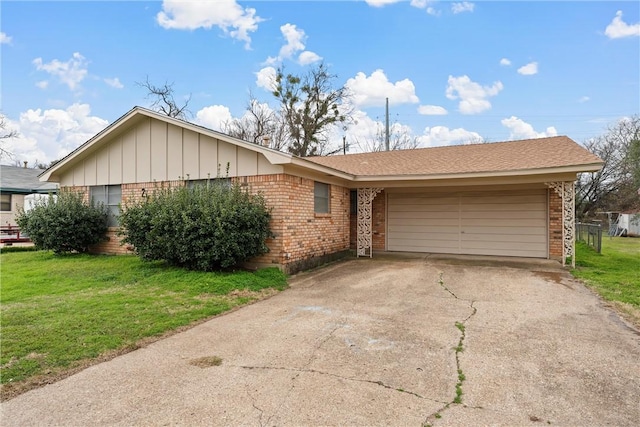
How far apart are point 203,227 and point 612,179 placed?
96.4 ft

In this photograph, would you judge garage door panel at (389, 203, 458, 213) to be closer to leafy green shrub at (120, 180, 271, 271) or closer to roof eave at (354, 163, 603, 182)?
roof eave at (354, 163, 603, 182)

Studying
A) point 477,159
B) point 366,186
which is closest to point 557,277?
point 477,159

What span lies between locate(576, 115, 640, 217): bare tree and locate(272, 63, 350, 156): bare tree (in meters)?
18.1

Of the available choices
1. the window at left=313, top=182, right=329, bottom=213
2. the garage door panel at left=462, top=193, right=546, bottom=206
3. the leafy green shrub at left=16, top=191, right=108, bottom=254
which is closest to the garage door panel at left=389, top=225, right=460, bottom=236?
the garage door panel at left=462, top=193, right=546, bottom=206

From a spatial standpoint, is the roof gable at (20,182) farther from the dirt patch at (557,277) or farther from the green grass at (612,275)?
the green grass at (612,275)

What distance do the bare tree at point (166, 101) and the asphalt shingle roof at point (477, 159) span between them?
53.0ft

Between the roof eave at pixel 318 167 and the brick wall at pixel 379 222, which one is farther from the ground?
the roof eave at pixel 318 167

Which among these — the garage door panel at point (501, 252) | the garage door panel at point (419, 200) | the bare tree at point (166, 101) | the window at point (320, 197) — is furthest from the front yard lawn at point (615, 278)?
the bare tree at point (166, 101)

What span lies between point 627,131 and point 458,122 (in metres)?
11.1

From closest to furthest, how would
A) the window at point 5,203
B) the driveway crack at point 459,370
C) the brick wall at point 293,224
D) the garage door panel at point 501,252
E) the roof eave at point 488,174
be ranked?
the driveway crack at point 459,370 < the brick wall at point 293,224 < the roof eave at point 488,174 < the garage door panel at point 501,252 < the window at point 5,203

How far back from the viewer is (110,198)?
10.8 metres

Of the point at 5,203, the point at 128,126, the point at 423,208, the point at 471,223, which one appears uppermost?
the point at 128,126

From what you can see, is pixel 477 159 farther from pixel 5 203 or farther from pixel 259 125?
pixel 5 203

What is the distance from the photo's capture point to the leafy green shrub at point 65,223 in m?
10.1
